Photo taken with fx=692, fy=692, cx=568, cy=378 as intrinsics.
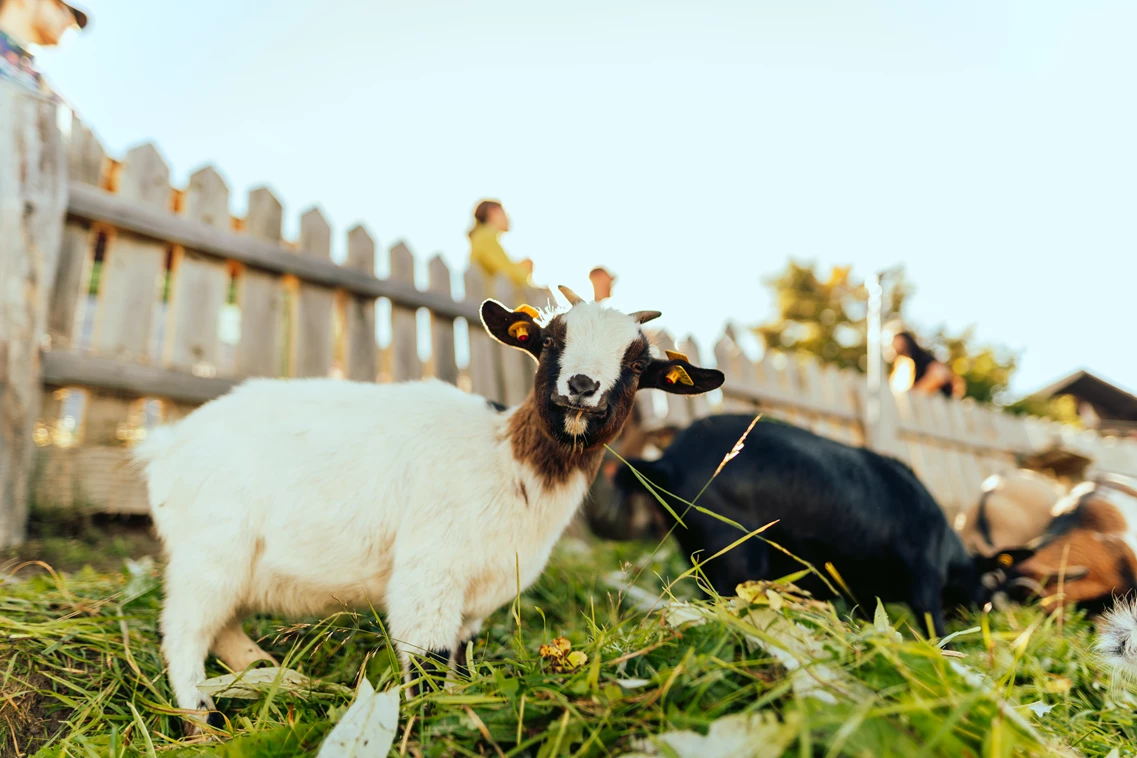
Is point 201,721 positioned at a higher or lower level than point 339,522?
lower

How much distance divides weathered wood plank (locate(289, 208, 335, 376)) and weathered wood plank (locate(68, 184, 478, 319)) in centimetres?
11

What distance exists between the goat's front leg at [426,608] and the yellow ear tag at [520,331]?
0.88 metres

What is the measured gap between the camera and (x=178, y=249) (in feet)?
15.0

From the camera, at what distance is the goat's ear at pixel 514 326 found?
8.77ft

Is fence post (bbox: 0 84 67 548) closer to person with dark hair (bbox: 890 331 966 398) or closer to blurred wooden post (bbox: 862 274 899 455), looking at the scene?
blurred wooden post (bbox: 862 274 899 455)

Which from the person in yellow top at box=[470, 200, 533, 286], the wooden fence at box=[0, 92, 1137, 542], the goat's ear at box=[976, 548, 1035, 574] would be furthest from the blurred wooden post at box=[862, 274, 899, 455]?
the person in yellow top at box=[470, 200, 533, 286]

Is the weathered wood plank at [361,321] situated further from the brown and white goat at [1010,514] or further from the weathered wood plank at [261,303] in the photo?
the brown and white goat at [1010,514]

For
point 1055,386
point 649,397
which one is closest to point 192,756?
point 649,397

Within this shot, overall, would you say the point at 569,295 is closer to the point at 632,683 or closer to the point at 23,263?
the point at 632,683

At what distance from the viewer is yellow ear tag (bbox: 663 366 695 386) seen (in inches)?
107

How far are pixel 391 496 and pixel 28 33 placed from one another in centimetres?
358

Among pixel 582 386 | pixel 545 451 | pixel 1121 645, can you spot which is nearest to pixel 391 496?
pixel 545 451

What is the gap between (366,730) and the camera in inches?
56.2

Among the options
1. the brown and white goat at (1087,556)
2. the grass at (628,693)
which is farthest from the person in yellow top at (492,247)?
the brown and white goat at (1087,556)
